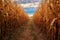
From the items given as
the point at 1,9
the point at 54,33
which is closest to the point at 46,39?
the point at 54,33

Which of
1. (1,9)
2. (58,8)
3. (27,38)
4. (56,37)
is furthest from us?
(27,38)

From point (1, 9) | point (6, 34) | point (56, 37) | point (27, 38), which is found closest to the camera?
point (56, 37)

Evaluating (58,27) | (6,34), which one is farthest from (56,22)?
(6,34)

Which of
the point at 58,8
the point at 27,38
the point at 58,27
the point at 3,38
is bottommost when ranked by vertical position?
the point at 27,38

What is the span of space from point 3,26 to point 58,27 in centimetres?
97

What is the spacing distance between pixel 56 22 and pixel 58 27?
69 mm

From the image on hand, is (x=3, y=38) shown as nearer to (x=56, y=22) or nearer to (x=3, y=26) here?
(x=3, y=26)

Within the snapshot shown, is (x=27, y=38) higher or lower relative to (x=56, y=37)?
lower

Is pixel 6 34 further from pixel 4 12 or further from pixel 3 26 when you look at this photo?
pixel 4 12

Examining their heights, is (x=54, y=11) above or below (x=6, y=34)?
above

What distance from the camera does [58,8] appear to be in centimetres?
285

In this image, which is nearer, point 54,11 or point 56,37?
point 56,37

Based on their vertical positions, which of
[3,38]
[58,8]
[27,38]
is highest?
[58,8]

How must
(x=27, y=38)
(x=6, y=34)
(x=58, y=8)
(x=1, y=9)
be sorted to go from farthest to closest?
(x=27, y=38), (x=6, y=34), (x=1, y=9), (x=58, y=8)
